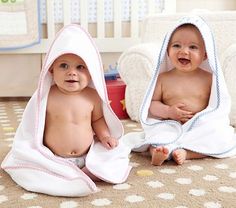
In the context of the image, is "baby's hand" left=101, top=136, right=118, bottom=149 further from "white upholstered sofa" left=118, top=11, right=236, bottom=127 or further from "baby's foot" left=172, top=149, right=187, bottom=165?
"white upholstered sofa" left=118, top=11, right=236, bottom=127

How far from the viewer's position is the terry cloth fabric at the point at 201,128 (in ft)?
4.78

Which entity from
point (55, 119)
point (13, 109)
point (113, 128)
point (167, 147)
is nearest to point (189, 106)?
point (167, 147)

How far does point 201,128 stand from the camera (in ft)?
4.85

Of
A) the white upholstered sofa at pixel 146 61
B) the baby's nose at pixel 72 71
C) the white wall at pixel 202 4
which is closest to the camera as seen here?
the baby's nose at pixel 72 71

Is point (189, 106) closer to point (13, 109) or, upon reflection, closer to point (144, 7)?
point (13, 109)

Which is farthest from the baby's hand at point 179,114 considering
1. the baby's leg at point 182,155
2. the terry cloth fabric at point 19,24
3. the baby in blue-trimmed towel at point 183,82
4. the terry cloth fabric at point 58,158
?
the terry cloth fabric at point 19,24

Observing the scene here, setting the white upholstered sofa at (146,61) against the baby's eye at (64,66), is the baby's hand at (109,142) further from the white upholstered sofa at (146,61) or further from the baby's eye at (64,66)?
the white upholstered sofa at (146,61)

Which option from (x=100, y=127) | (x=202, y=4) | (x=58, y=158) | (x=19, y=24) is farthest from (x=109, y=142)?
(x=202, y=4)

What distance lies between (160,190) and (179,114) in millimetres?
415

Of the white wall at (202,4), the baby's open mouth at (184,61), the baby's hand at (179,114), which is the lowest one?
the baby's hand at (179,114)

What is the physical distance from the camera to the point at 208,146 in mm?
1461

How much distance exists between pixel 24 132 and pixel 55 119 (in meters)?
0.09

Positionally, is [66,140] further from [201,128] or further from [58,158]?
[201,128]

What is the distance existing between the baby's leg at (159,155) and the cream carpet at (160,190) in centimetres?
2
